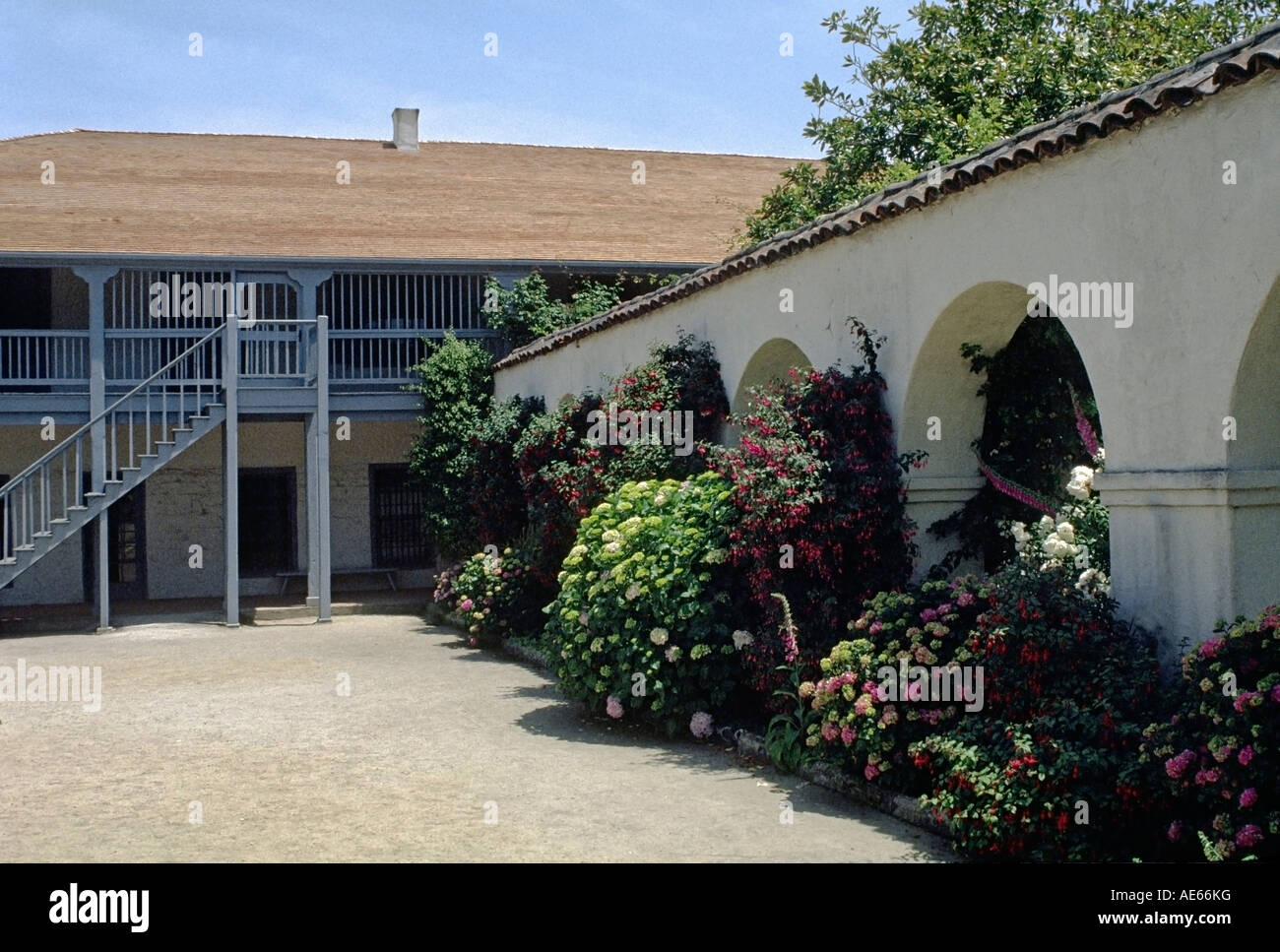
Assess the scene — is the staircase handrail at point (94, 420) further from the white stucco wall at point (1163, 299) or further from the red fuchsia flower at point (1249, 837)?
the red fuchsia flower at point (1249, 837)

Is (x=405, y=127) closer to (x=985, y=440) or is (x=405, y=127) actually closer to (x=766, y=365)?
(x=766, y=365)

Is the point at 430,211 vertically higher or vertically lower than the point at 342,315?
higher

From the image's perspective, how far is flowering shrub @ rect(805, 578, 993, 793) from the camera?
251 inches

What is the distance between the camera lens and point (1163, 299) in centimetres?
589

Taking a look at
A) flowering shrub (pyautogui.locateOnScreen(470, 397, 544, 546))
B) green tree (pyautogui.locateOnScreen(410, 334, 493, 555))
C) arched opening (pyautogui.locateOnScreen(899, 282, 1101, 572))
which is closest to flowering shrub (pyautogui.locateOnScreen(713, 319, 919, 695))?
arched opening (pyautogui.locateOnScreen(899, 282, 1101, 572))

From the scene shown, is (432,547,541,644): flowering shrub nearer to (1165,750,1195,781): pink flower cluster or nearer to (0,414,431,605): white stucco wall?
(0,414,431,605): white stucco wall

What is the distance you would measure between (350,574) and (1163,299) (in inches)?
645

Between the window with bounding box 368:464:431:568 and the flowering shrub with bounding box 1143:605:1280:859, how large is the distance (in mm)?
16978

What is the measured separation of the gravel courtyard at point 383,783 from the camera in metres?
6.12

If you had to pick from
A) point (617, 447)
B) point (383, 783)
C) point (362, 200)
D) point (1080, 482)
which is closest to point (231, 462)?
point (362, 200)
